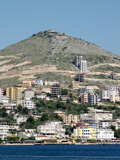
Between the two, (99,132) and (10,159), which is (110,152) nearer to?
(10,159)

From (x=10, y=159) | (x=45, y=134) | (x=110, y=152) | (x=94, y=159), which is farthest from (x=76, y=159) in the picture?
(x=45, y=134)

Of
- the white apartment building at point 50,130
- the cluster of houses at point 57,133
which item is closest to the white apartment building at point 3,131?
the cluster of houses at point 57,133

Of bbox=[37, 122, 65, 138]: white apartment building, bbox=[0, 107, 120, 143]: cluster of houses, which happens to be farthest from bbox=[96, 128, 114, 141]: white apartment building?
bbox=[37, 122, 65, 138]: white apartment building

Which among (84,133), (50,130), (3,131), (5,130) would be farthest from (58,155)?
(84,133)

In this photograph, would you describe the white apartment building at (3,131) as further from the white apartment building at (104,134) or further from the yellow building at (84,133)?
the white apartment building at (104,134)

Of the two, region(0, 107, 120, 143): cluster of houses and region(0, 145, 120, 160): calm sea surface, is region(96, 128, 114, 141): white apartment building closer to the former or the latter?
region(0, 107, 120, 143): cluster of houses

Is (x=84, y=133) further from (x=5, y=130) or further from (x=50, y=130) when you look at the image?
(x=5, y=130)
